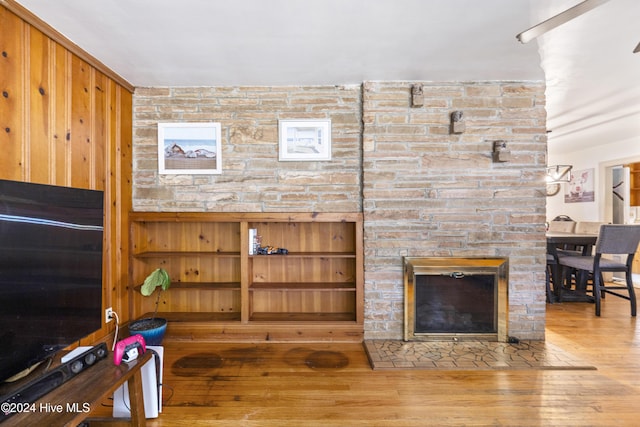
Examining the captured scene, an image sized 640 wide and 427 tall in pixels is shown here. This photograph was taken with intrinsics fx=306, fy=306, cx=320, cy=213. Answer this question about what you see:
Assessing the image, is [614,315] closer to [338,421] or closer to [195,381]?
[338,421]

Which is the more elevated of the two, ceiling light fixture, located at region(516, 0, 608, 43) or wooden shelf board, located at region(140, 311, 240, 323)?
ceiling light fixture, located at region(516, 0, 608, 43)

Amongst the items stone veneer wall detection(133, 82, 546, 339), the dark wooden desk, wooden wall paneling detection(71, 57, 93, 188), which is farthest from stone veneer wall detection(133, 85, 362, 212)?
the dark wooden desk

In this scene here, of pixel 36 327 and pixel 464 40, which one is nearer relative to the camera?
pixel 36 327

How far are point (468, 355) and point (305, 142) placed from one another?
87.9 inches

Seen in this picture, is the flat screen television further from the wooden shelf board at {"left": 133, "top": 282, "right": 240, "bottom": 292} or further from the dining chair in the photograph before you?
the dining chair

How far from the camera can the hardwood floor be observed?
5.79 feet

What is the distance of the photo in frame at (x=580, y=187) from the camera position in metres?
5.39

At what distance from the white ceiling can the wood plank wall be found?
0.13m

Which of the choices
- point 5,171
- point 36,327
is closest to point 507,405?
point 36,327

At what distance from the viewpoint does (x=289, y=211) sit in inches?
109

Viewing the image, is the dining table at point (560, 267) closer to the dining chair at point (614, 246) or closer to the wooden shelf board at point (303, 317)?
the dining chair at point (614, 246)

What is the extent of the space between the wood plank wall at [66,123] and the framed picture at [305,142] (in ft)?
4.53

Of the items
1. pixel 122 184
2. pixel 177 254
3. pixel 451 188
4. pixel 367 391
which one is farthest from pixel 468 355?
pixel 122 184

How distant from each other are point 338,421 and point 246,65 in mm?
2524
